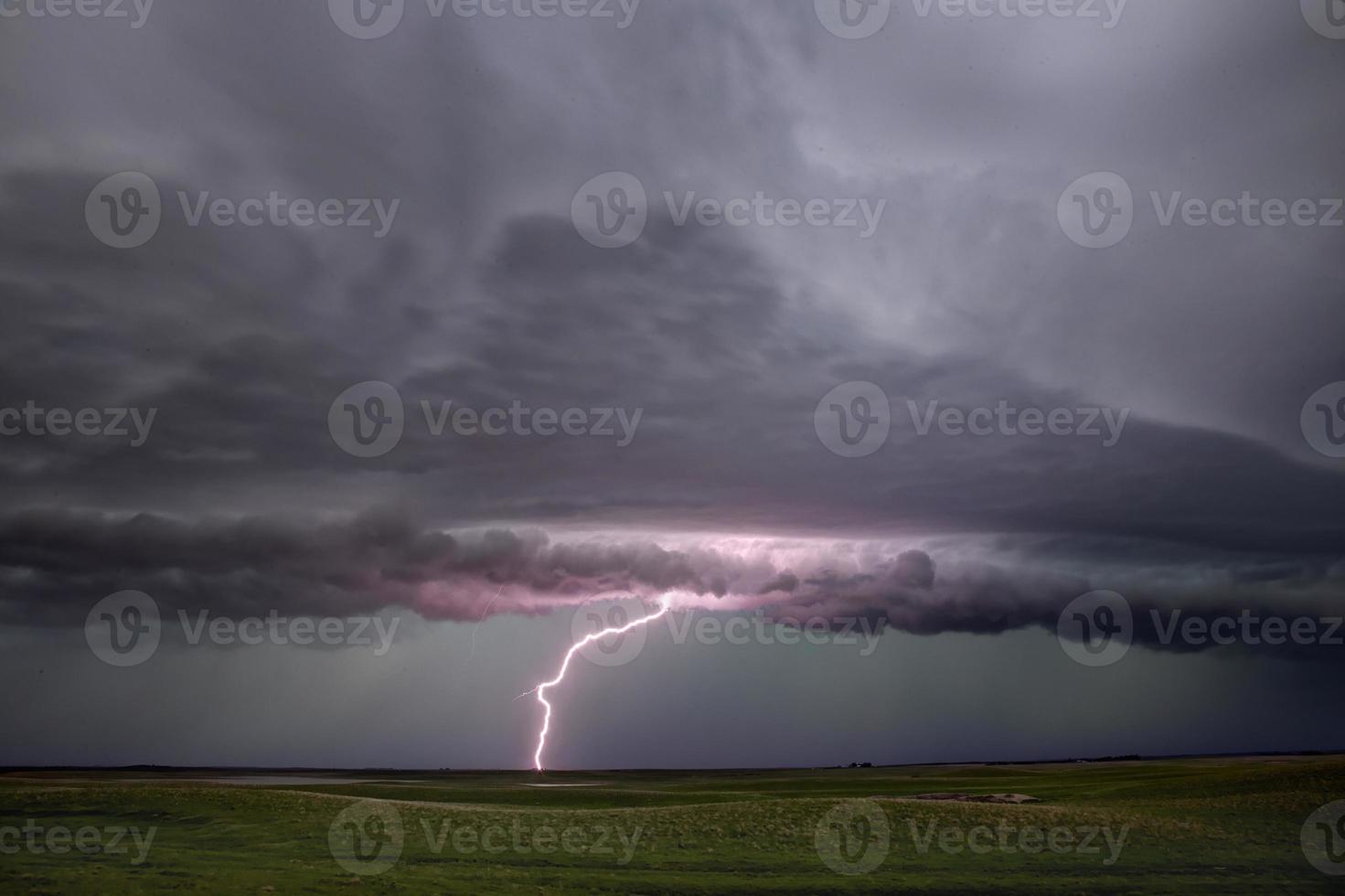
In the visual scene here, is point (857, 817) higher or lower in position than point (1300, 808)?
lower

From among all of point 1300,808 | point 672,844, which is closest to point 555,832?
point 672,844

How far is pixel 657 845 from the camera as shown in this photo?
141 ft

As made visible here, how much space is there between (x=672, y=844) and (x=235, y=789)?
1150 inches

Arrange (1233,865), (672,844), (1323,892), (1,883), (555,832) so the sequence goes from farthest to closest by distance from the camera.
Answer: (555,832)
(672,844)
(1233,865)
(1323,892)
(1,883)

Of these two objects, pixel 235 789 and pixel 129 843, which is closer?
pixel 129 843

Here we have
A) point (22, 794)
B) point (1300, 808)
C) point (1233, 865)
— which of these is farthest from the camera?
point (22, 794)

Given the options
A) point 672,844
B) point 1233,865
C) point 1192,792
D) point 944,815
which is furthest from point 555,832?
point 1192,792

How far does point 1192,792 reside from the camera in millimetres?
62656

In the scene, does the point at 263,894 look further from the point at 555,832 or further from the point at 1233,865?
the point at 1233,865

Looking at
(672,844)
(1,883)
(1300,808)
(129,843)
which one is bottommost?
(1,883)

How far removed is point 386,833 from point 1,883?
54.0ft

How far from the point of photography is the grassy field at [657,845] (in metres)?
35.4

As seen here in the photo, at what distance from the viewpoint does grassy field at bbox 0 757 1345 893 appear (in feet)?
116

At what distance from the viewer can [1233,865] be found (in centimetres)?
3919
